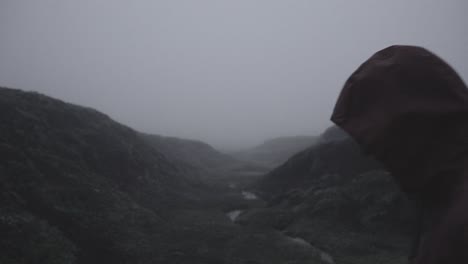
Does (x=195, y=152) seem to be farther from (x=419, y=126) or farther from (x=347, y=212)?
(x=419, y=126)

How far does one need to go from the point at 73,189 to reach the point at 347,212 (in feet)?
104

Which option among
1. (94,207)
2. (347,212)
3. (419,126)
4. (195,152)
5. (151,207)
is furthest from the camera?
(195,152)

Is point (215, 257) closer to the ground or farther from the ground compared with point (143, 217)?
→ closer to the ground

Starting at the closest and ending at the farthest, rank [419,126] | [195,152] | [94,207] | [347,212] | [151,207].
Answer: [419,126], [94,207], [347,212], [151,207], [195,152]

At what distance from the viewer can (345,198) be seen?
40.5 m

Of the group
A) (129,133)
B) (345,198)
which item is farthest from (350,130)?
(129,133)

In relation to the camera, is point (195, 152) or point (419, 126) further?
point (195, 152)

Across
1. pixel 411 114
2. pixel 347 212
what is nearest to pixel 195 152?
pixel 347 212

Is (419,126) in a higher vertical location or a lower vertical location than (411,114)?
lower

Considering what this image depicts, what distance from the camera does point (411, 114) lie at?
3342 mm

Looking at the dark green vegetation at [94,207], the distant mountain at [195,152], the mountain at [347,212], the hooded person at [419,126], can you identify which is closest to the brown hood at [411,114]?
the hooded person at [419,126]

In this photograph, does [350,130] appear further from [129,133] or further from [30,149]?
[129,133]

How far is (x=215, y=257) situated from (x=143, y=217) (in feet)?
40.1

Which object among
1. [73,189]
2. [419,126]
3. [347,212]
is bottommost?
[347,212]
